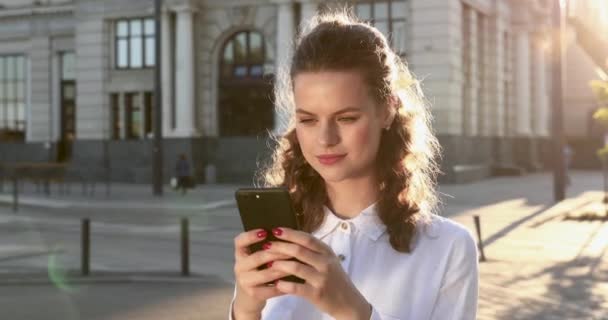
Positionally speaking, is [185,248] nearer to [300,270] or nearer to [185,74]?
[300,270]

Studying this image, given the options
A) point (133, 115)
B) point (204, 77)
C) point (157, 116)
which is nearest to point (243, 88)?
point (204, 77)

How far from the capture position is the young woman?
7.55 ft

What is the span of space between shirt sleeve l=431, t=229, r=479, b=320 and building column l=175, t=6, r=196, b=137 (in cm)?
3327

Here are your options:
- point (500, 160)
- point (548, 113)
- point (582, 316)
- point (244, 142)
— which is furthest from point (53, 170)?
point (548, 113)

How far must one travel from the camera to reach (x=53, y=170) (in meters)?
33.4

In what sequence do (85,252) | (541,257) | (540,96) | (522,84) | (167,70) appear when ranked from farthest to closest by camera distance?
(540,96) < (522,84) < (167,70) < (541,257) < (85,252)

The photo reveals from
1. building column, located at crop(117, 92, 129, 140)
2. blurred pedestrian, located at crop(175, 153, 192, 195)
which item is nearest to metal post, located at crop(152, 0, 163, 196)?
blurred pedestrian, located at crop(175, 153, 192, 195)

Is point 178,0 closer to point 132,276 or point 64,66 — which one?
point 64,66

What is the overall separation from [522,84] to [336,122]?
46.2 m

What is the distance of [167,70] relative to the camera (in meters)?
36.2

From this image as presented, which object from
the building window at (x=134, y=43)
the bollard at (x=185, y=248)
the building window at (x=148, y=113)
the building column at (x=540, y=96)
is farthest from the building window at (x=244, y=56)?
the bollard at (x=185, y=248)

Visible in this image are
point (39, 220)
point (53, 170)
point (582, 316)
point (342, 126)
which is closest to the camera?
point (342, 126)

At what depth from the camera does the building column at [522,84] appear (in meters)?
46.3

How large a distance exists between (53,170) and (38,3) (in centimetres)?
1242
